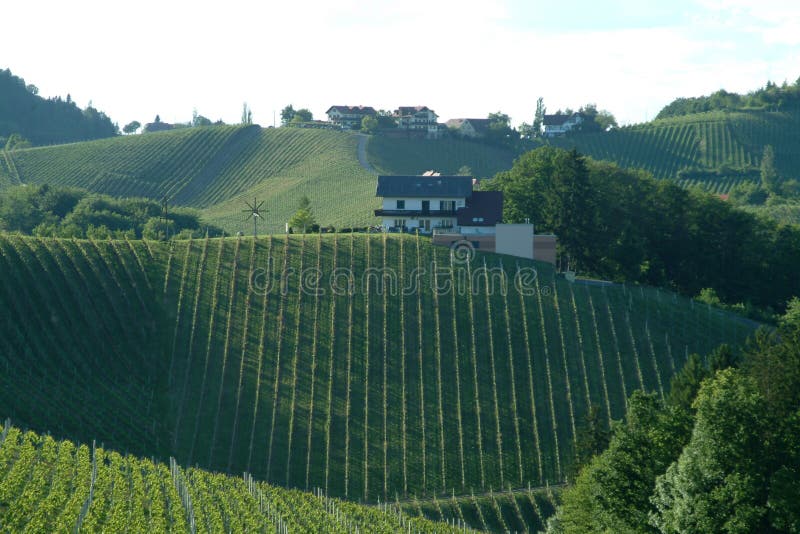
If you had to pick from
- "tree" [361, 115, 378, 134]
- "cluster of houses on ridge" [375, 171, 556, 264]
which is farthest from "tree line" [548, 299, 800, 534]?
"tree" [361, 115, 378, 134]

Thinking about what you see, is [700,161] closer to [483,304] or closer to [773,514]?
[483,304]

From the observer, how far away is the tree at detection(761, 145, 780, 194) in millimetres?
160625

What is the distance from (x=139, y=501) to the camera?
1649 inches

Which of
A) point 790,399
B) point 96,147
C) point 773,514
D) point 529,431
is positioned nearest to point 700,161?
point 96,147

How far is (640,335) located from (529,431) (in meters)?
14.2

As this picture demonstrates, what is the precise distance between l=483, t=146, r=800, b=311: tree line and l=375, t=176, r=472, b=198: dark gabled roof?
21.8 feet

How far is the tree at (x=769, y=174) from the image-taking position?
16062cm

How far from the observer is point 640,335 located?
7294 centimetres

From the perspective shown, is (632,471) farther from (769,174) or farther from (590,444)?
(769,174)

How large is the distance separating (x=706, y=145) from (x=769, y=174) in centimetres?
2057

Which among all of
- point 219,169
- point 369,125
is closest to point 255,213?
Result: point 219,169

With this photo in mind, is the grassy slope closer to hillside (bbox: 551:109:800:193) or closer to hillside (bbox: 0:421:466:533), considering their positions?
hillside (bbox: 0:421:466:533)

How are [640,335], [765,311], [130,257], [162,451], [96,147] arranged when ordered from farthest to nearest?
[96,147] → [765,311] → [130,257] → [640,335] → [162,451]

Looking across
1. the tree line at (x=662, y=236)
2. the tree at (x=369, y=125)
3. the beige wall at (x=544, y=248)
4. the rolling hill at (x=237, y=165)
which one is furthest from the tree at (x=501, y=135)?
the beige wall at (x=544, y=248)
